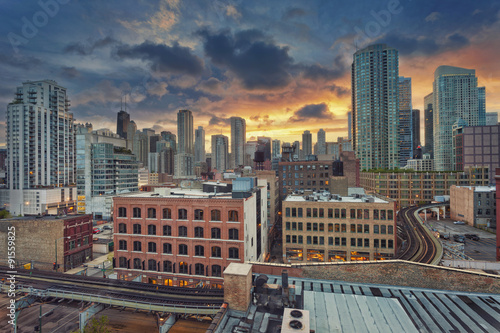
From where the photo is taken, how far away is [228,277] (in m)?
19.2

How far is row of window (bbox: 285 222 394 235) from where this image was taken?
5222cm

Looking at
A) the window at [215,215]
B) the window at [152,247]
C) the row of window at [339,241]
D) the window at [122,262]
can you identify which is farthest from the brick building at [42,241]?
the row of window at [339,241]

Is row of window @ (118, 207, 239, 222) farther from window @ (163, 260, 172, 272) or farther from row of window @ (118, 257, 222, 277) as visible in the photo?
row of window @ (118, 257, 222, 277)

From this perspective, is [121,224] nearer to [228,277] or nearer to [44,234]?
[44,234]

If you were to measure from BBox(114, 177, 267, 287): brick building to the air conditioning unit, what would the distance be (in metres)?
26.8

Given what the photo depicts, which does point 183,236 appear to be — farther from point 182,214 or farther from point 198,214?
point 198,214

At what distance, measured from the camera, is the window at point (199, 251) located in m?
43.8

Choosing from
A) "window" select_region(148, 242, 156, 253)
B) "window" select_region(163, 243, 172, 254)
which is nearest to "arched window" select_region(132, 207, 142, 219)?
"window" select_region(148, 242, 156, 253)

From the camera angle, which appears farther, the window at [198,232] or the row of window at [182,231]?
the window at [198,232]

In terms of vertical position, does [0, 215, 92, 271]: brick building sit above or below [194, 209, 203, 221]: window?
below

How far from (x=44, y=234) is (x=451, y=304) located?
71.1 m

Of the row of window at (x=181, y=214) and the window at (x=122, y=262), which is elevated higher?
the row of window at (x=181, y=214)

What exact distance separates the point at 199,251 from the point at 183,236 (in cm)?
398

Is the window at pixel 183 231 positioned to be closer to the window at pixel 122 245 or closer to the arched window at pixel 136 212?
the arched window at pixel 136 212
